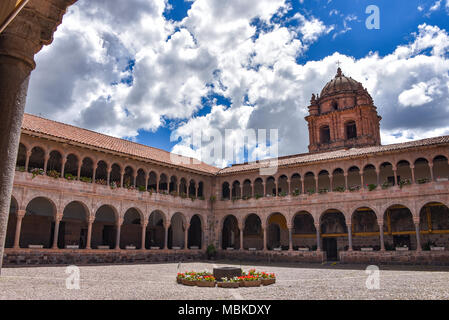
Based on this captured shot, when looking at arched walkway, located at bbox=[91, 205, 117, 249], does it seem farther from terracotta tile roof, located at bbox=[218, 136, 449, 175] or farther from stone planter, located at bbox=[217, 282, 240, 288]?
stone planter, located at bbox=[217, 282, 240, 288]

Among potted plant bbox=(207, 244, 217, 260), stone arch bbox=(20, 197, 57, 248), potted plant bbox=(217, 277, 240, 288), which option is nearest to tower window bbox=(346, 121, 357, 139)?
potted plant bbox=(207, 244, 217, 260)

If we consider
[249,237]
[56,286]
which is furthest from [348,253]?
[56,286]

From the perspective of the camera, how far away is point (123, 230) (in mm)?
28797

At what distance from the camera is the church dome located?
37.7 metres

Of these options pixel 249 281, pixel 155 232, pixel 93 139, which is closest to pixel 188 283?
pixel 249 281

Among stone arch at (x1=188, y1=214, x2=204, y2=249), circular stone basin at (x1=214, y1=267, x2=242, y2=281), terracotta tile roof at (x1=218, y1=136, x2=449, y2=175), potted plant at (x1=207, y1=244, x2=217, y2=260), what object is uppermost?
terracotta tile roof at (x1=218, y1=136, x2=449, y2=175)

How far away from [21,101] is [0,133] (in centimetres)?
43

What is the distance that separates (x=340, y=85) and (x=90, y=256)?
28627 millimetres

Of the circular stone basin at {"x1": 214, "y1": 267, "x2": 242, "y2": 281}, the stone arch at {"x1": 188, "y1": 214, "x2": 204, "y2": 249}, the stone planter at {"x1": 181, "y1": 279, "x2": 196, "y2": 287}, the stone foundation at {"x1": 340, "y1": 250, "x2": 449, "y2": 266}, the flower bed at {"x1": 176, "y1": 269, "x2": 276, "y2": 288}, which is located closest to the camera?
the flower bed at {"x1": 176, "y1": 269, "x2": 276, "y2": 288}

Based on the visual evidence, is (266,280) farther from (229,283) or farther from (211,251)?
(211,251)

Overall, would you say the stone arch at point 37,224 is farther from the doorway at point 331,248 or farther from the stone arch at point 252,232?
the doorway at point 331,248

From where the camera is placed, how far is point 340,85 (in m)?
38.1

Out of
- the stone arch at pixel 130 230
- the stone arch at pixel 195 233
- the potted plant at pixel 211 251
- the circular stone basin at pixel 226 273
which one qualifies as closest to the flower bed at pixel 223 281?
the circular stone basin at pixel 226 273

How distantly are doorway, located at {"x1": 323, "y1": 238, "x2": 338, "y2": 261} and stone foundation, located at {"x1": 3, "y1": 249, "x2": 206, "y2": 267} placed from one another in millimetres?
9786
